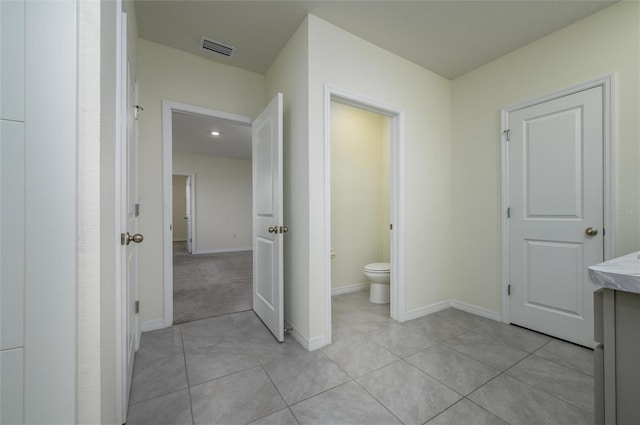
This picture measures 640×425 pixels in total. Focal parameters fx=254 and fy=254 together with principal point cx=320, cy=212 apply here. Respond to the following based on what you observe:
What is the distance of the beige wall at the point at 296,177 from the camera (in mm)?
1966

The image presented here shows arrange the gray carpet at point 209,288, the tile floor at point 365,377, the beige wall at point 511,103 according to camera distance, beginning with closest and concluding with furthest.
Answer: the tile floor at point 365,377, the beige wall at point 511,103, the gray carpet at point 209,288

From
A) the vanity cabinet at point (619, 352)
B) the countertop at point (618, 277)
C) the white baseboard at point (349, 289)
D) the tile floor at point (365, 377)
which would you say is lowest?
the tile floor at point (365, 377)


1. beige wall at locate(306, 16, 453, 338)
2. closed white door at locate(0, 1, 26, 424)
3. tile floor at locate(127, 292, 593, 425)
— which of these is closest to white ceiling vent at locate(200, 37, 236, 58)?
beige wall at locate(306, 16, 453, 338)

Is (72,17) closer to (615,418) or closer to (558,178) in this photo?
(615,418)

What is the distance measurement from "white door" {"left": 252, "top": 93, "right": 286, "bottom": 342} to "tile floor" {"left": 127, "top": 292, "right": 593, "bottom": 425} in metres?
0.24

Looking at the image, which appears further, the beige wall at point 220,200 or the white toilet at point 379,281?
the beige wall at point 220,200

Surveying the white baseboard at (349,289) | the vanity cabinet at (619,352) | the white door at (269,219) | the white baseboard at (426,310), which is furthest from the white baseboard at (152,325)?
the vanity cabinet at (619,352)

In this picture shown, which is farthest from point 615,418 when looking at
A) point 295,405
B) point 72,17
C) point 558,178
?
point 558,178

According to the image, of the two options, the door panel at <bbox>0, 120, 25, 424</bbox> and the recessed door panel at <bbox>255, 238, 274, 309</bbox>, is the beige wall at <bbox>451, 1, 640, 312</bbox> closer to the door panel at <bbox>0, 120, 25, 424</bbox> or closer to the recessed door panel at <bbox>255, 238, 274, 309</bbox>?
the recessed door panel at <bbox>255, 238, 274, 309</bbox>

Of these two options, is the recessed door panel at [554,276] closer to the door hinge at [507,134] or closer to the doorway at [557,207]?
the doorway at [557,207]

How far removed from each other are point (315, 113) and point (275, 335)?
1806 millimetres

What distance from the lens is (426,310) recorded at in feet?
8.54

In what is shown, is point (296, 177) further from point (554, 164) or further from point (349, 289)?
point (554, 164)

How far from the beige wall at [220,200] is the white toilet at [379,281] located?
17.4 feet
